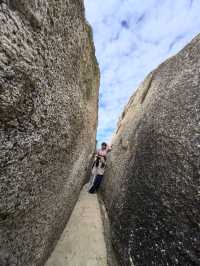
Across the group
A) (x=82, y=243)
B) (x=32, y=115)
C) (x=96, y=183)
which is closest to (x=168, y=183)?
(x=32, y=115)

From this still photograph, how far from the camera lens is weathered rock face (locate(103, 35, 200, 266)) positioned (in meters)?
2.12

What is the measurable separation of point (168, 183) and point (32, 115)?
6.78ft

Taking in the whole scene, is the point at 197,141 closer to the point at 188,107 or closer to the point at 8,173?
the point at 188,107

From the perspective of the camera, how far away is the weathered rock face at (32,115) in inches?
63.4

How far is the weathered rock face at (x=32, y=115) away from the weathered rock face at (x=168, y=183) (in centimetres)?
147

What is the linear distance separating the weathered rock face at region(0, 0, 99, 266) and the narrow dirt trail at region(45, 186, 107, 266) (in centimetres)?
38

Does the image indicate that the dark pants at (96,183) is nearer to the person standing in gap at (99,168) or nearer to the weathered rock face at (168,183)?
the person standing in gap at (99,168)

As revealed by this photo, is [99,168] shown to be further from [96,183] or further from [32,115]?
[32,115]

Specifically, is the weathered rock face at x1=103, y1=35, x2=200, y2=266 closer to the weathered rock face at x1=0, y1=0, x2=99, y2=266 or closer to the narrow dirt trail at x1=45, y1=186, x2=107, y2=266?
the narrow dirt trail at x1=45, y1=186, x2=107, y2=266

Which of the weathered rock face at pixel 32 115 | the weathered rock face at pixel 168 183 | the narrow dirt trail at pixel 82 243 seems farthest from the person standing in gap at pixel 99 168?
the weathered rock face at pixel 32 115

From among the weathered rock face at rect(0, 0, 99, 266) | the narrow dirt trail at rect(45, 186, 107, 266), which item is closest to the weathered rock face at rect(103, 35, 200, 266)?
the narrow dirt trail at rect(45, 186, 107, 266)

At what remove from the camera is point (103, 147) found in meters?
8.45

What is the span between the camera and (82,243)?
3.80 metres

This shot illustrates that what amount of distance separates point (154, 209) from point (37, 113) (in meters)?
2.15
